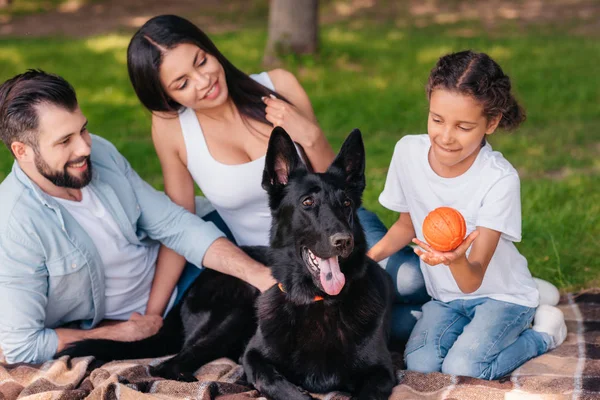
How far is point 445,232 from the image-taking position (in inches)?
106

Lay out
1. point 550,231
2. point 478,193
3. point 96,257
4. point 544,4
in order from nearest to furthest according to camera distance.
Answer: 1. point 478,193
2. point 96,257
3. point 550,231
4. point 544,4

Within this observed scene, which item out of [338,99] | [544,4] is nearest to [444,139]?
[338,99]

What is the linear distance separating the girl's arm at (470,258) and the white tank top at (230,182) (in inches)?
48.5

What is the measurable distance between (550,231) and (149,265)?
2.62 m

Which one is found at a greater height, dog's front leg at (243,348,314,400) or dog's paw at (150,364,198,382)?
dog's front leg at (243,348,314,400)

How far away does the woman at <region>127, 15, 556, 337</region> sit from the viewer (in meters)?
3.60

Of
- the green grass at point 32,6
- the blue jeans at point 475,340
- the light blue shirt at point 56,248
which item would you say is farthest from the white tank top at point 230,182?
the green grass at point 32,6

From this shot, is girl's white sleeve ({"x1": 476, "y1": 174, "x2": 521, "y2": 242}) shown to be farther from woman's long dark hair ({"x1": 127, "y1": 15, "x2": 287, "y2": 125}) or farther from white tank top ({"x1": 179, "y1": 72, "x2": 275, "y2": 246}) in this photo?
woman's long dark hair ({"x1": 127, "y1": 15, "x2": 287, "y2": 125})

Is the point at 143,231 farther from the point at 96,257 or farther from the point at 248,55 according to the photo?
the point at 248,55

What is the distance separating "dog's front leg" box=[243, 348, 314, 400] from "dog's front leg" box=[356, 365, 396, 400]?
0.75ft

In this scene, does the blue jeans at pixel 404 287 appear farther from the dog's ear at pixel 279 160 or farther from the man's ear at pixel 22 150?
the man's ear at pixel 22 150

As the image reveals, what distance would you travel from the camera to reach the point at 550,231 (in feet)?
15.6

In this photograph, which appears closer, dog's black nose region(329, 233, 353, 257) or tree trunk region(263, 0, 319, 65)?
dog's black nose region(329, 233, 353, 257)

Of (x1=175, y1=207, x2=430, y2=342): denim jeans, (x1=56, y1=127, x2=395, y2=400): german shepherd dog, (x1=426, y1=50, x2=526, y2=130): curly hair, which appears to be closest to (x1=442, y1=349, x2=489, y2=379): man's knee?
(x1=56, y1=127, x2=395, y2=400): german shepherd dog
